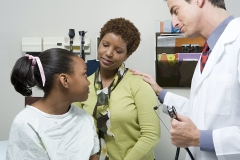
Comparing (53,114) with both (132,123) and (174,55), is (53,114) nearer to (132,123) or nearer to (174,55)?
(132,123)

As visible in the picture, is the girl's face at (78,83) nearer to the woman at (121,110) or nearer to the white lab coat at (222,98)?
the woman at (121,110)

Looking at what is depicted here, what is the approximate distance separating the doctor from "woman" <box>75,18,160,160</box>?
0.29 metres

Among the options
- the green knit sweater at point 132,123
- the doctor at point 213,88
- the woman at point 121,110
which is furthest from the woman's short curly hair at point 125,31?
the doctor at point 213,88

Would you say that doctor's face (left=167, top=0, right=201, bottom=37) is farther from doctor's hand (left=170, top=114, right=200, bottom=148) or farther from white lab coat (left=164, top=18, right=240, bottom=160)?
doctor's hand (left=170, top=114, right=200, bottom=148)

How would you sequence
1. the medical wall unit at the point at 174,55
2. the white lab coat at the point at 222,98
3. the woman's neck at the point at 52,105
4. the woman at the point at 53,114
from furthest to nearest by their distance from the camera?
1. the medical wall unit at the point at 174,55
2. the woman's neck at the point at 52,105
3. the woman at the point at 53,114
4. the white lab coat at the point at 222,98

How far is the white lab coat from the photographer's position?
0.83m

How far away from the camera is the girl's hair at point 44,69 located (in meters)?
1.04

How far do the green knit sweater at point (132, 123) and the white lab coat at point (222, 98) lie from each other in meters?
0.31

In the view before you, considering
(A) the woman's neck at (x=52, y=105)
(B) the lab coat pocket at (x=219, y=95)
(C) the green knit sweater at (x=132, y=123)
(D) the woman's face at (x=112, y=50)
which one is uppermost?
(D) the woman's face at (x=112, y=50)

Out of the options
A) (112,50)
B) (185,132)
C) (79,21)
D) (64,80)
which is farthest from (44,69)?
(79,21)

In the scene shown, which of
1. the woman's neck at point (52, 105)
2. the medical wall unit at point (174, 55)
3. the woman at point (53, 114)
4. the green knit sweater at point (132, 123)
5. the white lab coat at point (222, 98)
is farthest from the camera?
the medical wall unit at point (174, 55)

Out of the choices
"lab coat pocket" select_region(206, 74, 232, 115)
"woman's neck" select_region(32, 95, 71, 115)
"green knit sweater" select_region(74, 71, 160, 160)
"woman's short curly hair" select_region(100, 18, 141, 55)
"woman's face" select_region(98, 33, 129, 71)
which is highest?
"woman's short curly hair" select_region(100, 18, 141, 55)

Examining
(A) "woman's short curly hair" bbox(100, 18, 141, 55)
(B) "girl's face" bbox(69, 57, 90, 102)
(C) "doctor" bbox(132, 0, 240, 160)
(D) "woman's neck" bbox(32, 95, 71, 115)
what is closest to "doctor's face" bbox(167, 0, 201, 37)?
(C) "doctor" bbox(132, 0, 240, 160)

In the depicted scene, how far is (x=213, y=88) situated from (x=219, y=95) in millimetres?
40
